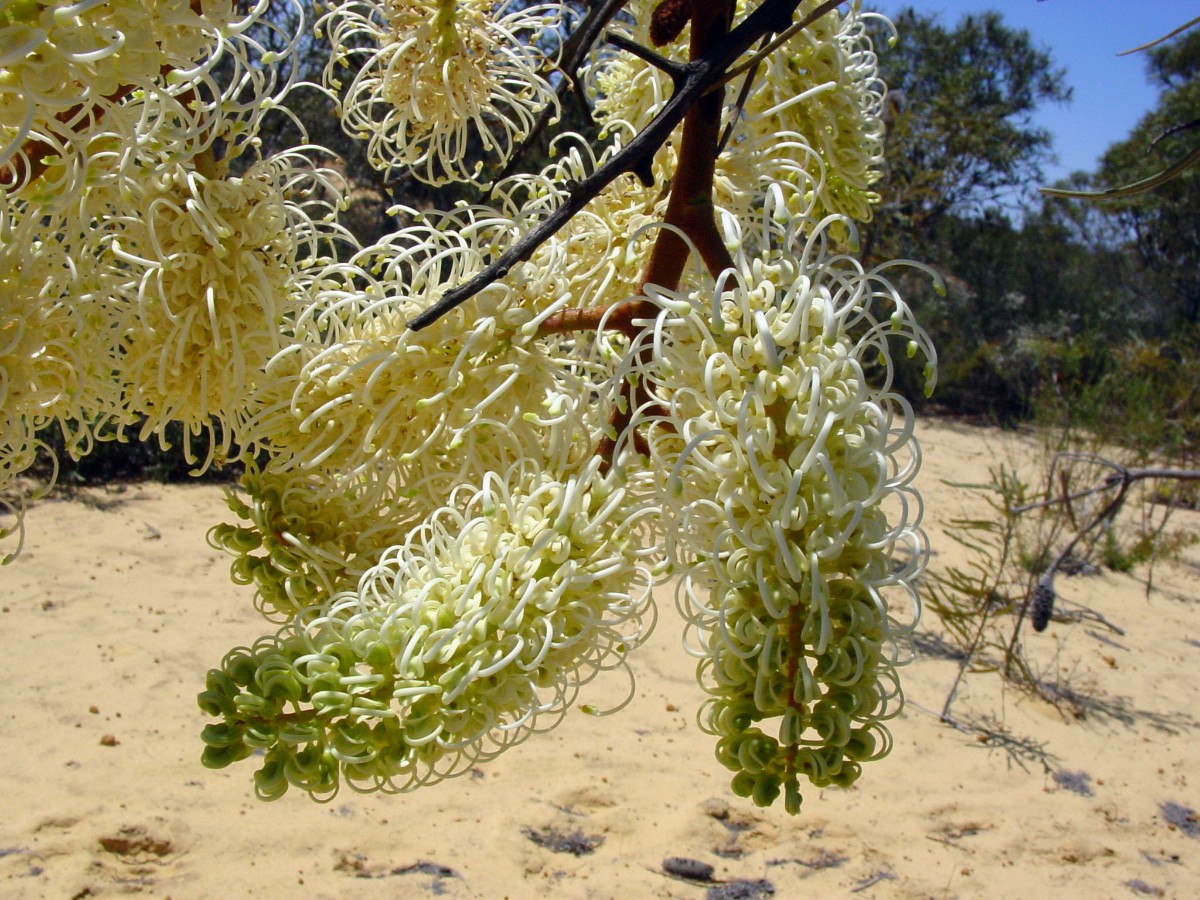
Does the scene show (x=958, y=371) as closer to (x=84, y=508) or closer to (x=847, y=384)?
(x=84, y=508)

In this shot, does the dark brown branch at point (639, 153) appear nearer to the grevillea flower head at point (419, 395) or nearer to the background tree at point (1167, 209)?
the grevillea flower head at point (419, 395)

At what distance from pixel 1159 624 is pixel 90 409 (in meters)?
4.65

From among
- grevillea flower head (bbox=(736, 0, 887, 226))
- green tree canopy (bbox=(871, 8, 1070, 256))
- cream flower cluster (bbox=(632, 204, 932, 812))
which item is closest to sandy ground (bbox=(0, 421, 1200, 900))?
grevillea flower head (bbox=(736, 0, 887, 226))

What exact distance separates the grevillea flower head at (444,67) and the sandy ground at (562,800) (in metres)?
1.64

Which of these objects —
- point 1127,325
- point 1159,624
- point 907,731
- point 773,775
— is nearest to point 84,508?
point 907,731

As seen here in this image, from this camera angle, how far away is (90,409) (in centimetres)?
61

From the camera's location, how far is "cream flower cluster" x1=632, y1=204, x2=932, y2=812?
0.47 metres

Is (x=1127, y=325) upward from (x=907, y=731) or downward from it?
upward

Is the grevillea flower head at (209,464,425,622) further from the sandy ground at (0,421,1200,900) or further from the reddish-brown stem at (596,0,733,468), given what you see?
the sandy ground at (0,421,1200,900)

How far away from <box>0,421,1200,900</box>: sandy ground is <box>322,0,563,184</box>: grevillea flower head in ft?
5.38

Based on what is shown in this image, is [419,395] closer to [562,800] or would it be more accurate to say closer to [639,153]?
[639,153]

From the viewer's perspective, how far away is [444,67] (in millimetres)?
742

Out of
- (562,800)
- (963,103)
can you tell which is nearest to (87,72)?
(562,800)

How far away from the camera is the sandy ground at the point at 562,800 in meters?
2.15
